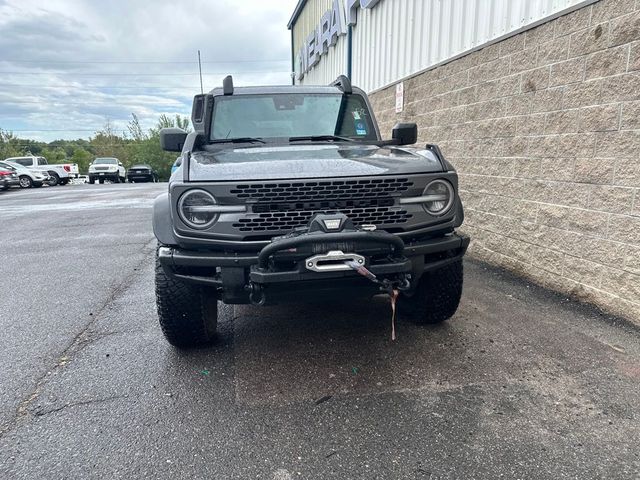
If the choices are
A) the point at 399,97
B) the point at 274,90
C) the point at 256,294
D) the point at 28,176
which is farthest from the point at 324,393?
the point at 28,176

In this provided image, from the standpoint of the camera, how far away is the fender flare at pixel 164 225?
2.61 metres

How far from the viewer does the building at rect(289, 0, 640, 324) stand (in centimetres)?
350

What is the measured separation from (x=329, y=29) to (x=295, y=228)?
1077cm

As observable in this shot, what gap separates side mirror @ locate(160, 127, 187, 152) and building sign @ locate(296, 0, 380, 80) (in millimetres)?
5876

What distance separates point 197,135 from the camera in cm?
357

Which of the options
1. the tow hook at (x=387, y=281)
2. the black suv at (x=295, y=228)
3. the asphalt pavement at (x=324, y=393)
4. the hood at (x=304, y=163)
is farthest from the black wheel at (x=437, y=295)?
the hood at (x=304, y=163)

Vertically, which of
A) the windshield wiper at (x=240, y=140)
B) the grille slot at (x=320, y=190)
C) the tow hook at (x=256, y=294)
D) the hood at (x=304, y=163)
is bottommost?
the tow hook at (x=256, y=294)

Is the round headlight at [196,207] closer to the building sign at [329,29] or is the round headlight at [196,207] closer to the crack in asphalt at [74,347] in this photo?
the crack in asphalt at [74,347]

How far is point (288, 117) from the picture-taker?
12.6 ft

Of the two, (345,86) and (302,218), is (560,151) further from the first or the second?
(302,218)

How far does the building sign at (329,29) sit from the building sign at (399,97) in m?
2.08

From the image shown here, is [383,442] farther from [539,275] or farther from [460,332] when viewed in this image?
[539,275]

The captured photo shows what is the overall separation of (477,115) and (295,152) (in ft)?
10.3

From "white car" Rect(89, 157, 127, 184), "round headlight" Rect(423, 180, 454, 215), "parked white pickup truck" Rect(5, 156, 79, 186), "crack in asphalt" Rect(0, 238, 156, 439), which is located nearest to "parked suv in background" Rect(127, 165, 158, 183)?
"white car" Rect(89, 157, 127, 184)
